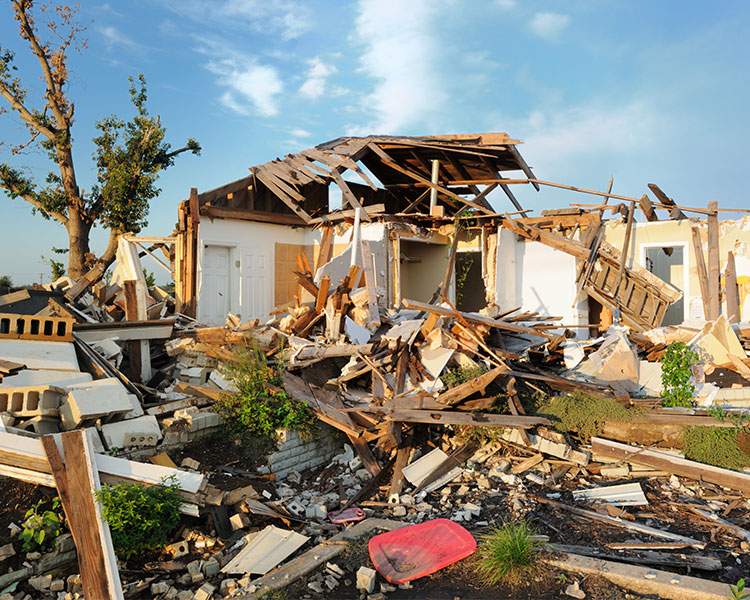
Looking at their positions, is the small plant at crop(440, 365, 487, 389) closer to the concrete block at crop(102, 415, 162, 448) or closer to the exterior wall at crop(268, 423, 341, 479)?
the exterior wall at crop(268, 423, 341, 479)

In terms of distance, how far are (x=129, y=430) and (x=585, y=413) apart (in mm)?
5951

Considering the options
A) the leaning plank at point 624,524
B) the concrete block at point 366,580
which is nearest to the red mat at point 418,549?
the concrete block at point 366,580

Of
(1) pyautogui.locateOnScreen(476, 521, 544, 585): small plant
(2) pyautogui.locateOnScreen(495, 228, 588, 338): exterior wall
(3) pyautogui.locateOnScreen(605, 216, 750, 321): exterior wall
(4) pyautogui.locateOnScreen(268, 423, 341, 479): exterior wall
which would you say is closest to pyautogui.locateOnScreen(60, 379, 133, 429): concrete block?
(4) pyautogui.locateOnScreen(268, 423, 341, 479): exterior wall

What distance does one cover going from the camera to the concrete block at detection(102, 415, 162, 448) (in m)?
6.21

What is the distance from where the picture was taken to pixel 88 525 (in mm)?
4828

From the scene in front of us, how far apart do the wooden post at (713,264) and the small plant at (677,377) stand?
4847 mm

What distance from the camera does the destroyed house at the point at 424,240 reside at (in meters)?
12.5

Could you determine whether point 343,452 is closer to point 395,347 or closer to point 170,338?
point 395,347

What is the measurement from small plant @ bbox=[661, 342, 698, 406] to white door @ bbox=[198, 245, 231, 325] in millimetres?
9875

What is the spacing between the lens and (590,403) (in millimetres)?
7480

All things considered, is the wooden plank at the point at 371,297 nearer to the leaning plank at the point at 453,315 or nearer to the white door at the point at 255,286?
the leaning plank at the point at 453,315

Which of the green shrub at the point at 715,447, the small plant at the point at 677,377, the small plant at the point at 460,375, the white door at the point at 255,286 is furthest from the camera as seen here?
the white door at the point at 255,286

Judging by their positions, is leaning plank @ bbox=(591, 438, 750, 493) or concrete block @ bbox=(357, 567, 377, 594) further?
leaning plank @ bbox=(591, 438, 750, 493)

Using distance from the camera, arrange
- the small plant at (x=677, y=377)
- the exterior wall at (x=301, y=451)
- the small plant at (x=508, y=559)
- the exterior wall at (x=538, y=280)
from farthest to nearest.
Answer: the exterior wall at (x=538, y=280), the small plant at (x=677, y=377), the exterior wall at (x=301, y=451), the small plant at (x=508, y=559)
